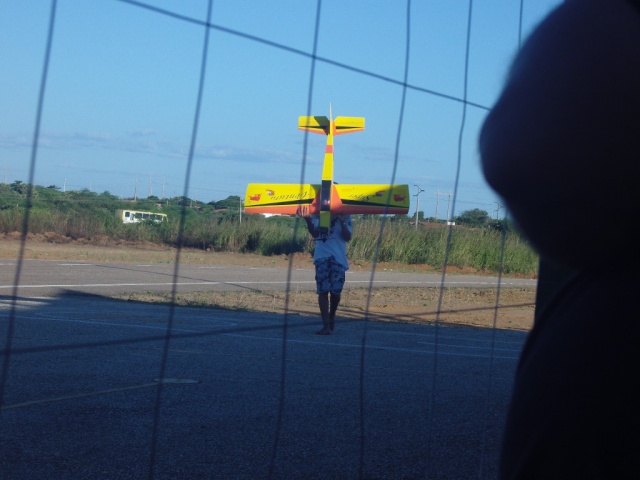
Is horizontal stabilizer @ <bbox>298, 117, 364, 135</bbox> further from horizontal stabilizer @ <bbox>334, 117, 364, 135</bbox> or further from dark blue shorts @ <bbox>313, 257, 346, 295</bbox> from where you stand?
dark blue shorts @ <bbox>313, 257, 346, 295</bbox>

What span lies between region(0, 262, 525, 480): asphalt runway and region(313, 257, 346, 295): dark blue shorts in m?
0.58

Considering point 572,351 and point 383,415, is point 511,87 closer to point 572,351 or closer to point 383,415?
point 572,351

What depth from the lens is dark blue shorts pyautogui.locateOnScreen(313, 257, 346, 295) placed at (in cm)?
948

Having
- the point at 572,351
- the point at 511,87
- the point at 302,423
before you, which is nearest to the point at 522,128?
the point at 511,87

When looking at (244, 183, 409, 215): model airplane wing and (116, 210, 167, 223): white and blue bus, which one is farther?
(116, 210, 167, 223): white and blue bus

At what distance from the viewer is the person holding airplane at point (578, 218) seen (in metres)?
0.80

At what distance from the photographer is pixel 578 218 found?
0.89 meters

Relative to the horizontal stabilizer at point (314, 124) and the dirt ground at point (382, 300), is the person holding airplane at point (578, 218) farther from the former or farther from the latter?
the dirt ground at point (382, 300)

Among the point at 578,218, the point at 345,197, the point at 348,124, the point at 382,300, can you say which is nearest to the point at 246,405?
the point at 345,197

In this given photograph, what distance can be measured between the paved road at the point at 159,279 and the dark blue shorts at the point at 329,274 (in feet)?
18.0

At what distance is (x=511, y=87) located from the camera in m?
0.94

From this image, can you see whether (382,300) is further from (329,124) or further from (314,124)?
(314,124)

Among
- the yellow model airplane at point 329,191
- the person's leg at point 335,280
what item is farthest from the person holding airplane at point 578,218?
the person's leg at point 335,280

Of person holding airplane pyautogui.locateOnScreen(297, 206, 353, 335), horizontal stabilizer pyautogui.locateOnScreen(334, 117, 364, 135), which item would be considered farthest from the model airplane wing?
person holding airplane pyautogui.locateOnScreen(297, 206, 353, 335)
